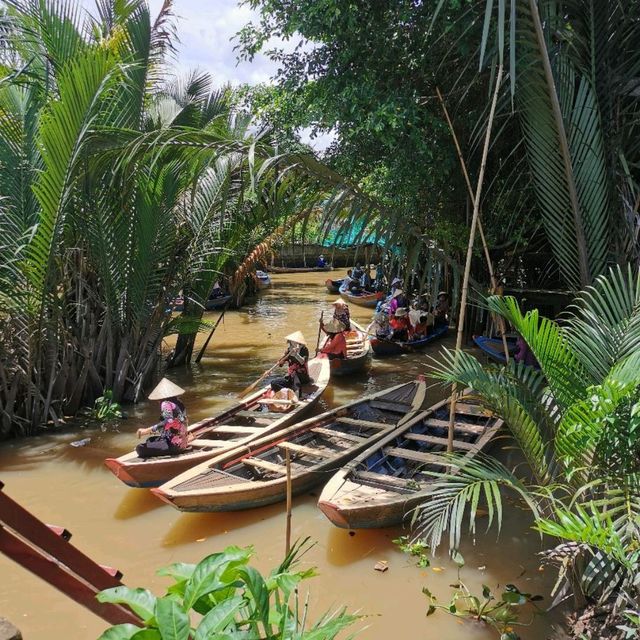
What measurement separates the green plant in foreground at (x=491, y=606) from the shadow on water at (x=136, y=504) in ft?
9.07

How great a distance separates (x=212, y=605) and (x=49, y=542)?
55 cm

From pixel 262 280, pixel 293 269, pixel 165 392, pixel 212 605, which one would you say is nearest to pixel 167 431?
pixel 165 392

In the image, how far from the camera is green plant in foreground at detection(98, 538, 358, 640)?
1.57 meters

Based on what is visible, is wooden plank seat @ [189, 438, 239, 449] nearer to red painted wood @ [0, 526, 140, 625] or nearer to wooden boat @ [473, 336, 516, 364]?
red painted wood @ [0, 526, 140, 625]

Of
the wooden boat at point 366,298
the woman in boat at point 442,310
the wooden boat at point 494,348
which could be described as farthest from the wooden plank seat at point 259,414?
the wooden boat at point 366,298

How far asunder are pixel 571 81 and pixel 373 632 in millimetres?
4618

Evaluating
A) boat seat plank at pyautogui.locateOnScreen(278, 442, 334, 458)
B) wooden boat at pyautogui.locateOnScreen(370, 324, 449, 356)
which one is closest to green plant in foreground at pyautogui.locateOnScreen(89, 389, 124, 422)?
boat seat plank at pyautogui.locateOnScreen(278, 442, 334, 458)

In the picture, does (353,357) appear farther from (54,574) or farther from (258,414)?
(54,574)

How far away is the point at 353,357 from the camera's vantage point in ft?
33.6

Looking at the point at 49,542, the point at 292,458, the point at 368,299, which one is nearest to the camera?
the point at 49,542

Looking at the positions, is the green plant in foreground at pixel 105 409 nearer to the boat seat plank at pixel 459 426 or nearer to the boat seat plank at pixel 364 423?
the boat seat plank at pixel 364 423

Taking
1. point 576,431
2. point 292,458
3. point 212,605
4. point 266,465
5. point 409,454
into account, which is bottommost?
point 292,458

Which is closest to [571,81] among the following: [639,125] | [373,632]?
[639,125]

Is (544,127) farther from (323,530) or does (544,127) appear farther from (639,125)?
(323,530)
